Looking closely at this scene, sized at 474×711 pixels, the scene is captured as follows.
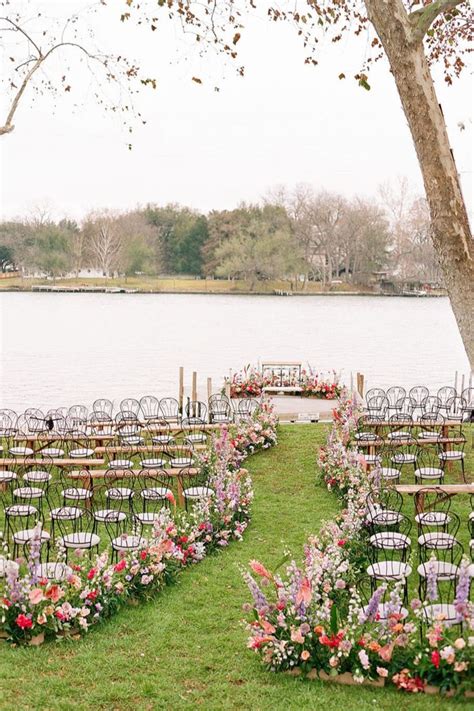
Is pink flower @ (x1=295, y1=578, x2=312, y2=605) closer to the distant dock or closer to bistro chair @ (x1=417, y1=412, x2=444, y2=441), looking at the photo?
bistro chair @ (x1=417, y1=412, x2=444, y2=441)

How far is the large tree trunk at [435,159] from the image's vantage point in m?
6.25

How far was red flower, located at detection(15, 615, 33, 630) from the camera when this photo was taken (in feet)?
28.5

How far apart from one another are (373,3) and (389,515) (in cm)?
763

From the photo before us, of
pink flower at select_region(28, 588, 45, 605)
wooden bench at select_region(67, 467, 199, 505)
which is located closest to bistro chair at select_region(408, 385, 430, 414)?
wooden bench at select_region(67, 467, 199, 505)

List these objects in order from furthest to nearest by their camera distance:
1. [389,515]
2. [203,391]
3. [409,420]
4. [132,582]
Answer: [203,391]
[409,420]
[389,515]
[132,582]

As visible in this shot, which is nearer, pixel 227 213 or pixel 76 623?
pixel 76 623

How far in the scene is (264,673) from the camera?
821 centimetres

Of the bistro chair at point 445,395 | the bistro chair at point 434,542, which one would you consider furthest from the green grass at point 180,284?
the bistro chair at point 434,542

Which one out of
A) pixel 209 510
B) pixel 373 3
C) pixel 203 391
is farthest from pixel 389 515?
pixel 203 391

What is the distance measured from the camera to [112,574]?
32.0 feet

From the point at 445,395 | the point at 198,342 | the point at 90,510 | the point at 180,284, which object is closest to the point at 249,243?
the point at 180,284

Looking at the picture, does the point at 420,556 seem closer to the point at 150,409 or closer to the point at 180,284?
the point at 150,409

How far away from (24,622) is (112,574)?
1.33 metres

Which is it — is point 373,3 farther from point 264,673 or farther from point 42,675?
point 42,675
